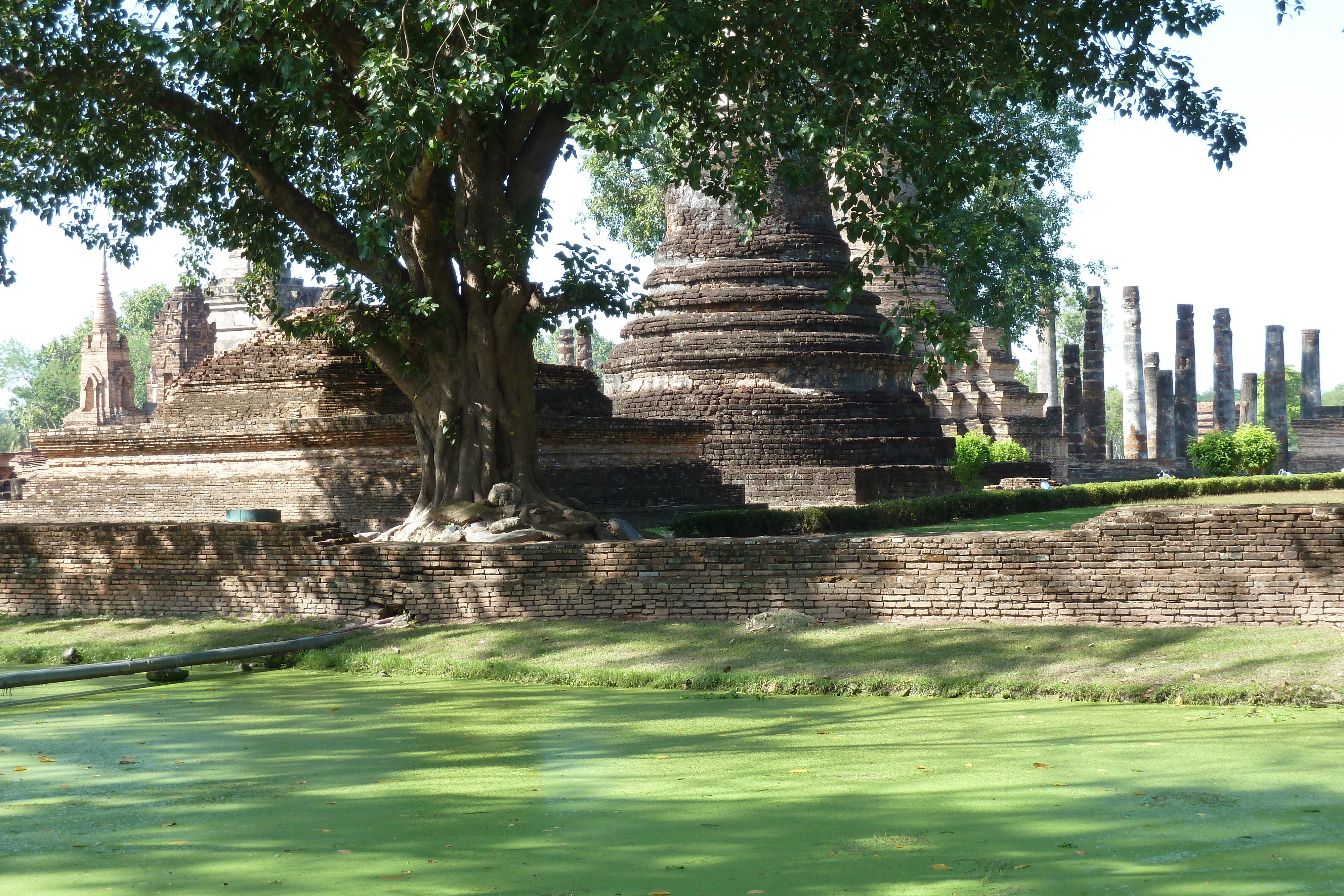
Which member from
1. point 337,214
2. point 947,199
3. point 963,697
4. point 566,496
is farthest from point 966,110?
point 963,697

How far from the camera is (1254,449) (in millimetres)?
24078

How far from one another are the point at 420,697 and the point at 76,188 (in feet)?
21.3

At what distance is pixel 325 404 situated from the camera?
46.0ft

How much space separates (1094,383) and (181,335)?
23.9 m

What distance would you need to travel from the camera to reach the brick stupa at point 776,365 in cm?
1730

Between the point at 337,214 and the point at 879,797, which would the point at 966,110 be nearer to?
the point at 337,214

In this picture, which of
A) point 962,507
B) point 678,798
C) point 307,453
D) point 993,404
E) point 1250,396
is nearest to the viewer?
point 678,798

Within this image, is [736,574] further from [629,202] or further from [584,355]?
[584,355]

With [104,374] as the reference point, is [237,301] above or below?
above

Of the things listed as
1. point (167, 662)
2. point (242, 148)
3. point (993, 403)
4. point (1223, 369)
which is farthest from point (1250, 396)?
point (167, 662)

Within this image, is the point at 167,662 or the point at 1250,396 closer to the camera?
the point at 167,662

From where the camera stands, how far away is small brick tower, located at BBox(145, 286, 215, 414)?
3488 centimetres

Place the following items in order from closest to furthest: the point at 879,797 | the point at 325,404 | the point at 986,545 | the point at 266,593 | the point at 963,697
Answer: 1. the point at 879,797
2. the point at 963,697
3. the point at 986,545
4. the point at 266,593
5. the point at 325,404

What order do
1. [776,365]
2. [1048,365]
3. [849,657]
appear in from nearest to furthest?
[849,657], [776,365], [1048,365]
